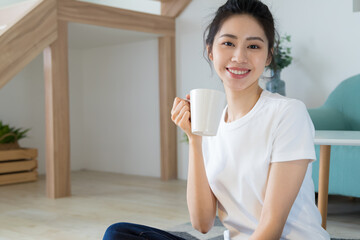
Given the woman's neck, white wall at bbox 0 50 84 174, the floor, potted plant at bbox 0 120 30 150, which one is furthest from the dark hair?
white wall at bbox 0 50 84 174

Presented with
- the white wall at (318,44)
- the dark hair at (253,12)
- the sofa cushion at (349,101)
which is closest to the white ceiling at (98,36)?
the white wall at (318,44)

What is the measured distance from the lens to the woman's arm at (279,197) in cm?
100

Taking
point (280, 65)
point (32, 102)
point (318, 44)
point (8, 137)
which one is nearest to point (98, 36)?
point (32, 102)

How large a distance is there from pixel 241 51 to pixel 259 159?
25 cm

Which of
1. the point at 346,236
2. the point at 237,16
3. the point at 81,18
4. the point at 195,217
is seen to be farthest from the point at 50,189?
the point at 237,16

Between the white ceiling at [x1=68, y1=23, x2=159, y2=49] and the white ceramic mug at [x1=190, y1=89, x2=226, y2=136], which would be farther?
the white ceiling at [x1=68, y1=23, x2=159, y2=49]

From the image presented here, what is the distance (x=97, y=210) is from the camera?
313cm

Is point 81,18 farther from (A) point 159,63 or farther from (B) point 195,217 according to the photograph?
(B) point 195,217

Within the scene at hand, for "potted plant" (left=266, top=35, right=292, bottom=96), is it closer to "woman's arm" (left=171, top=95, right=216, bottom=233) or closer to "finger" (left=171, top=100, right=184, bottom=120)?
"woman's arm" (left=171, top=95, right=216, bottom=233)

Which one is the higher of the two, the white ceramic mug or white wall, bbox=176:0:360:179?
white wall, bbox=176:0:360:179

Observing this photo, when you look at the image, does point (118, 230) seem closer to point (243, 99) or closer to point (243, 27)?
point (243, 99)

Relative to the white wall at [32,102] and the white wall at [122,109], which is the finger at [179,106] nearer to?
the white wall at [122,109]

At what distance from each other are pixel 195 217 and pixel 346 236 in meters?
1.46

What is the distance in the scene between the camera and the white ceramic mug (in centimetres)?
98
